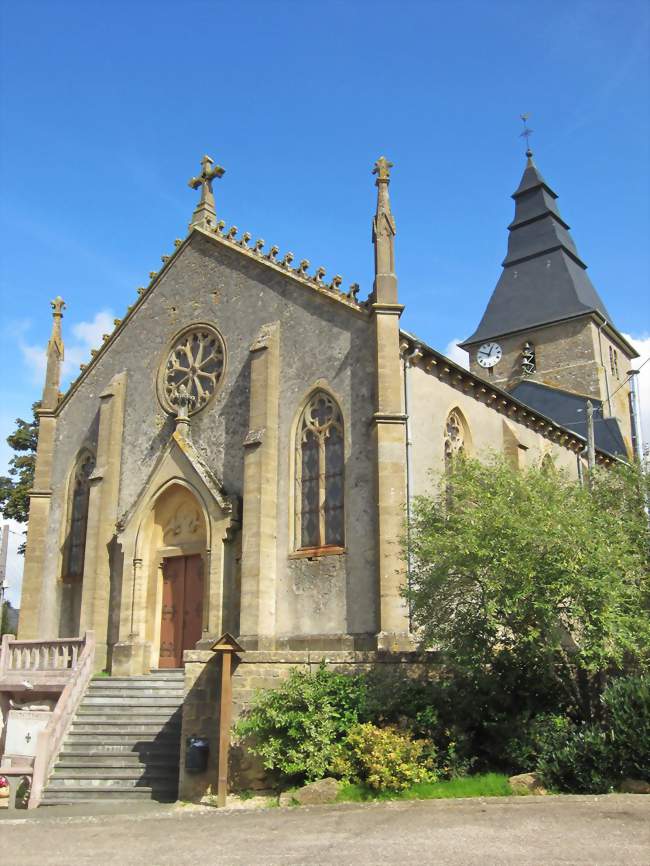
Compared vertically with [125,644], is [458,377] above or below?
above

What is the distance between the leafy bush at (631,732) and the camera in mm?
11359

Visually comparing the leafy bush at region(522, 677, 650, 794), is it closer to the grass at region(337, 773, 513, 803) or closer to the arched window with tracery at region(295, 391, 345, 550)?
the grass at region(337, 773, 513, 803)

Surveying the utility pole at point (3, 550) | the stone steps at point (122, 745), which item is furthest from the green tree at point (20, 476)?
the stone steps at point (122, 745)

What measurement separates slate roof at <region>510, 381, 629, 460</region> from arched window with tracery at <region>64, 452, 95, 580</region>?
18.7m

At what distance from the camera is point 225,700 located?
14.0 m

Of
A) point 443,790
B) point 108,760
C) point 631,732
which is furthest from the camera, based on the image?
point 108,760

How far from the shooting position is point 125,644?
20.7m

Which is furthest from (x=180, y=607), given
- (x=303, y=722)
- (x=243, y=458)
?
(x=303, y=722)

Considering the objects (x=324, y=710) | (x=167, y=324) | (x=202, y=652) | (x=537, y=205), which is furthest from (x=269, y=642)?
(x=537, y=205)

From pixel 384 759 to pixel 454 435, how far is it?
10.5 m

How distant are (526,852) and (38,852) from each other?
592cm

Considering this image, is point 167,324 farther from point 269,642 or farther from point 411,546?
point 411,546

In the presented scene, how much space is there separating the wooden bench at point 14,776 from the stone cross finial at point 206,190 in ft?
48.9

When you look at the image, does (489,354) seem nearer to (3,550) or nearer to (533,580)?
(3,550)
